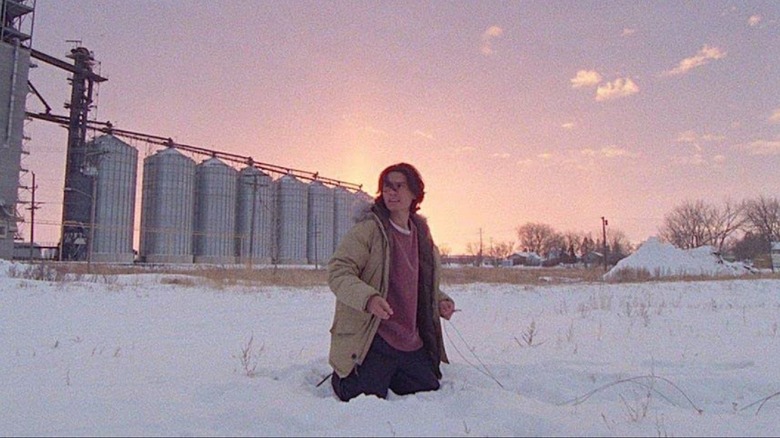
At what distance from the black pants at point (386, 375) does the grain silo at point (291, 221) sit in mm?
40939

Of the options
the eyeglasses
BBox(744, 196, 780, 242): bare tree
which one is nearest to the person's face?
the eyeglasses

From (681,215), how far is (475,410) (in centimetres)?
8931

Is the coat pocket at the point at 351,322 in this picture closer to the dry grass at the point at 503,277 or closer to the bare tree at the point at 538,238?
the dry grass at the point at 503,277

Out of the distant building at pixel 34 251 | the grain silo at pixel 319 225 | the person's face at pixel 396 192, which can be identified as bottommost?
the person's face at pixel 396 192

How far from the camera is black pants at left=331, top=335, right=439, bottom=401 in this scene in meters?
3.18

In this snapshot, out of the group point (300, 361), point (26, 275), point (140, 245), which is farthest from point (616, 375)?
point (140, 245)

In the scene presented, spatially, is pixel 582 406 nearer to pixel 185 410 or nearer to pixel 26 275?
pixel 185 410

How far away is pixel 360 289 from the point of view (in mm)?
3004

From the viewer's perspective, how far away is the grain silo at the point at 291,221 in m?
43.7

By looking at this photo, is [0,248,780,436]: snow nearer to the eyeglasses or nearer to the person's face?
the person's face

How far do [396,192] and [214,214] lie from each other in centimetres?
3768

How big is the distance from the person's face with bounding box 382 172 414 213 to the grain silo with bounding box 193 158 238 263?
122 feet

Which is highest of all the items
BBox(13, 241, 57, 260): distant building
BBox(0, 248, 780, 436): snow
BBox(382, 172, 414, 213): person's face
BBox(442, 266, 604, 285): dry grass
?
BBox(13, 241, 57, 260): distant building

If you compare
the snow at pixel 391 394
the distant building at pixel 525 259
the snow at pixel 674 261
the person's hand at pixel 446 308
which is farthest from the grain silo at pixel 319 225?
the distant building at pixel 525 259
